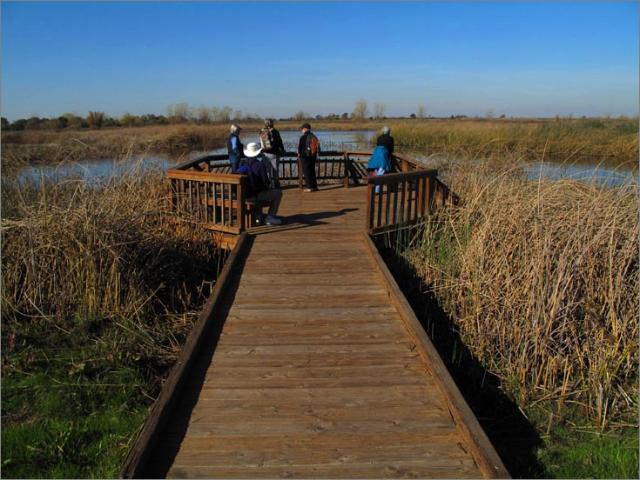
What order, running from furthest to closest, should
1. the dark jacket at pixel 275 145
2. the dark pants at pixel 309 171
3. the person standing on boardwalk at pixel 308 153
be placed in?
the dark pants at pixel 309 171, the person standing on boardwalk at pixel 308 153, the dark jacket at pixel 275 145

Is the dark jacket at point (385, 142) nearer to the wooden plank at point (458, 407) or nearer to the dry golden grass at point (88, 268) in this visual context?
the dry golden grass at point (88, 268)

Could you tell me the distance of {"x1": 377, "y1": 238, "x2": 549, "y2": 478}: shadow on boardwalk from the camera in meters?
3.96

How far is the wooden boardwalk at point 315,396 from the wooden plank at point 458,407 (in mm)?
12

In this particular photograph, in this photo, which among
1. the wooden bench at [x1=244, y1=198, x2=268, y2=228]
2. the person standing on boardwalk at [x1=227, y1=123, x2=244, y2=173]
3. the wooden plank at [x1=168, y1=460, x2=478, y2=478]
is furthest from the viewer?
the person standing on boardwalk at [x1=227, y1=123, x2=244, y2=173]

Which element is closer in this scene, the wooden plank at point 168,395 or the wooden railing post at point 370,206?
the wooden plank at point 168,395

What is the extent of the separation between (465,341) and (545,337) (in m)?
1.01

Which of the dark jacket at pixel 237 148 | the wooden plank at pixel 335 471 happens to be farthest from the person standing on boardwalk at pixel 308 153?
the wooden plank at pixel 335 471

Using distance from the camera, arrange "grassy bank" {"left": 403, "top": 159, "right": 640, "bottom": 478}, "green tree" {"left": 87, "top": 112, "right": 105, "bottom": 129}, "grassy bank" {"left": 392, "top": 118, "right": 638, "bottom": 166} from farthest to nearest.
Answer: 1. "green tree" {"left": 87, "top": 112, "right": 105, "bottom": 129}
2. "grassy bank" {"left": 392, "top": 118, "right": 638, "bottom": 166}
3. "grassy bank" {"left": 403, "top": 159, "right": 640, "bottom": 478}

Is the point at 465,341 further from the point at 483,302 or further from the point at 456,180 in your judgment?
the point at 456,180

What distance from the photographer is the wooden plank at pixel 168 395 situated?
2.92 m

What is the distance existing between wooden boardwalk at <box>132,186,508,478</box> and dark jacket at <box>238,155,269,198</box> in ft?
7.22

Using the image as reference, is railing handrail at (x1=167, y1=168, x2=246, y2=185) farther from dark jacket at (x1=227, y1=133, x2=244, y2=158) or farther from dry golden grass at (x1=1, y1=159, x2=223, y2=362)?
dark jacket at (x1=227, y1=133, x2=244, y2=158)

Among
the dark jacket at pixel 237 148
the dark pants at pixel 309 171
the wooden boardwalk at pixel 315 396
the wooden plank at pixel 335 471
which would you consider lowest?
the wooden plank at pixel 335 471

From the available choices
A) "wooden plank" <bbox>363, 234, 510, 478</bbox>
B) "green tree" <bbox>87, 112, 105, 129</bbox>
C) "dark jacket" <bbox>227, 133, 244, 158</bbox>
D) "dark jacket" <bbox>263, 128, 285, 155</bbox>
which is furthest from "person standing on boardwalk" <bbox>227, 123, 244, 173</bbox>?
"green tree" <bbox>87, 112, 105, 129</bbox>
